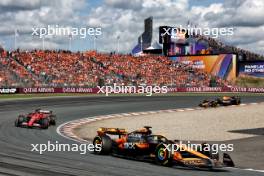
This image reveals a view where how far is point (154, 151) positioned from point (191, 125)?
36.7 ft

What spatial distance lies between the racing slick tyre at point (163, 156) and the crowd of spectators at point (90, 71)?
3860cm

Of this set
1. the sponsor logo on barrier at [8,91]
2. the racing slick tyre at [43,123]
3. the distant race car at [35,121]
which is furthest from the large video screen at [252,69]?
the racing slick tyre at [43,123]

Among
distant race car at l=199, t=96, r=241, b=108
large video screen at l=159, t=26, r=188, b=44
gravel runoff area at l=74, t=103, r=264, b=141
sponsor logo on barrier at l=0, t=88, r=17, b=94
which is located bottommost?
gravel runoff area at l=74, t=103, r=264, b=141

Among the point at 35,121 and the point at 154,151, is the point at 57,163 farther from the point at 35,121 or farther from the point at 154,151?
the point at 35,121

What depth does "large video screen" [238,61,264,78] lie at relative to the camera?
7724 cm

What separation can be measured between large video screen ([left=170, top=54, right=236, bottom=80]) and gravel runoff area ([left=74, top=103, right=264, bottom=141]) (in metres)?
50.3

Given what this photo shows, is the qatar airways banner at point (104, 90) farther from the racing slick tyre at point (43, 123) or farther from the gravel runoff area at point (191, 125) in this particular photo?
the racing slick tyre at point (43, 123)

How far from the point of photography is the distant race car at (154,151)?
1207cm

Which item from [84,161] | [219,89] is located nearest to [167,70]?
[219,89]

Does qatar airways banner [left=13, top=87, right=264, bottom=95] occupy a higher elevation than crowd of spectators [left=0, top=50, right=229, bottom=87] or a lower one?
lower

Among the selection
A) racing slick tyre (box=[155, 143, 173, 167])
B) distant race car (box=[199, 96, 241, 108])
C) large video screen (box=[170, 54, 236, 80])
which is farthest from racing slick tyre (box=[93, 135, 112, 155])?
large video screen (box=[170, 54, 236, 80])

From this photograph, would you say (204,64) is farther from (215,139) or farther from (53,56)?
(215,139)

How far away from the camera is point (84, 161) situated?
13.2 meters

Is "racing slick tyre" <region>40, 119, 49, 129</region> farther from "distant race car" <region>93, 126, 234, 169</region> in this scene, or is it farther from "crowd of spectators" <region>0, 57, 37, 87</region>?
"crowd of spectators" <region>0, 57, 37, 87</region>
